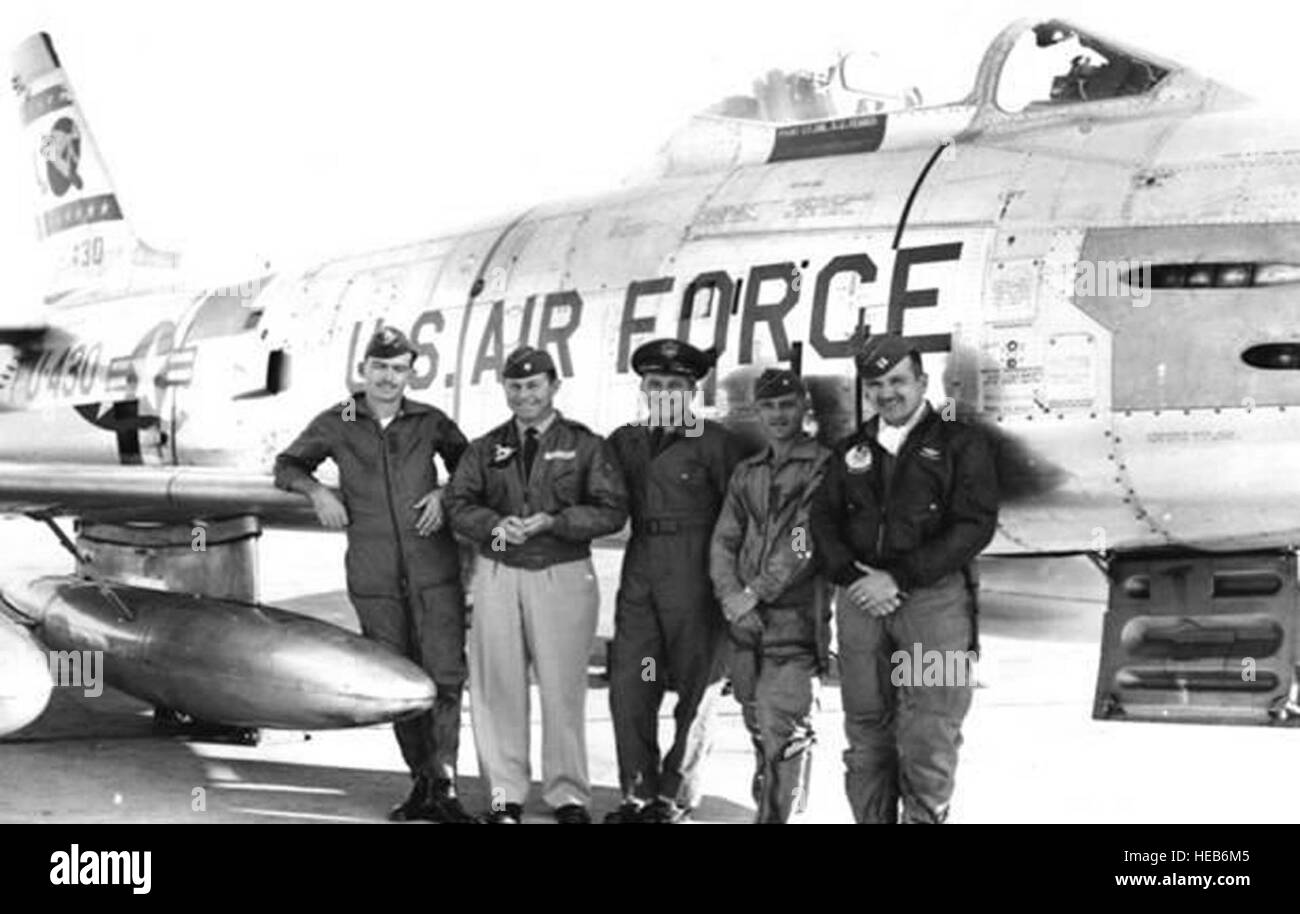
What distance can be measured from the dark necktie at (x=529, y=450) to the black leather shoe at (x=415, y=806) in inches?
47.6

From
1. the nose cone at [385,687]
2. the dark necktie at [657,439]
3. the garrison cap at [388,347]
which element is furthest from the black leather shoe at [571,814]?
the garrison cap at [388,347]

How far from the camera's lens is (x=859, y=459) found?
518 cm

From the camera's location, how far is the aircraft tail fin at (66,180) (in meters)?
13.1

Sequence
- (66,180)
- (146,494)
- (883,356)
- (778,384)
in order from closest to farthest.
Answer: (883,356)
(778,384)
(146,494)
(66,180)

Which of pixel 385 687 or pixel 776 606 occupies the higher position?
pixel 776 606

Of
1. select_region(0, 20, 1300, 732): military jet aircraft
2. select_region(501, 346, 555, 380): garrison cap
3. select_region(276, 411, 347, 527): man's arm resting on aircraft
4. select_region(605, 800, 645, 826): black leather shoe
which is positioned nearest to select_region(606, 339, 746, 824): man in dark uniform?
select_region(605, 800, 645, 826): black leather shoe

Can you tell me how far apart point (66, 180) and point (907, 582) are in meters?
10.8

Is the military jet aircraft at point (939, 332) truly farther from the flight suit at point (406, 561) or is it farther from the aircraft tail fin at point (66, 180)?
the aircraft tail fin at point (66, 180)

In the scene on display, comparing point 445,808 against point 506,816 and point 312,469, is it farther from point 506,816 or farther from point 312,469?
point 312,469

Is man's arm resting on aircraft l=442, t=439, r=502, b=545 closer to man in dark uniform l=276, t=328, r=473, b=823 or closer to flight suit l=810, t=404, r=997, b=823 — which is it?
man in dark uniform l=276, t=328, r=473, b=823

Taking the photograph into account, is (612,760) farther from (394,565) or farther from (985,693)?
(985,693)

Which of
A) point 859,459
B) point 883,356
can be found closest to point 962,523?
point 859,459

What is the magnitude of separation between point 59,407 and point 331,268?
281 centimetres

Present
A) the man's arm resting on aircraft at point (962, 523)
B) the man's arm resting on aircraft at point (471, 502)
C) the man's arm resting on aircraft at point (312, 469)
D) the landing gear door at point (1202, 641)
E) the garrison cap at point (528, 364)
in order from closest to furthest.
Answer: the man's arm resting on aircraft at point (962, 523) < the landing gear door at point (1202, 641) < the man's arm resting on aircraft at point (471, 502) < the garrison cap at point (528, 364) < the man's arm resting on aircraft at point (312, 469)
